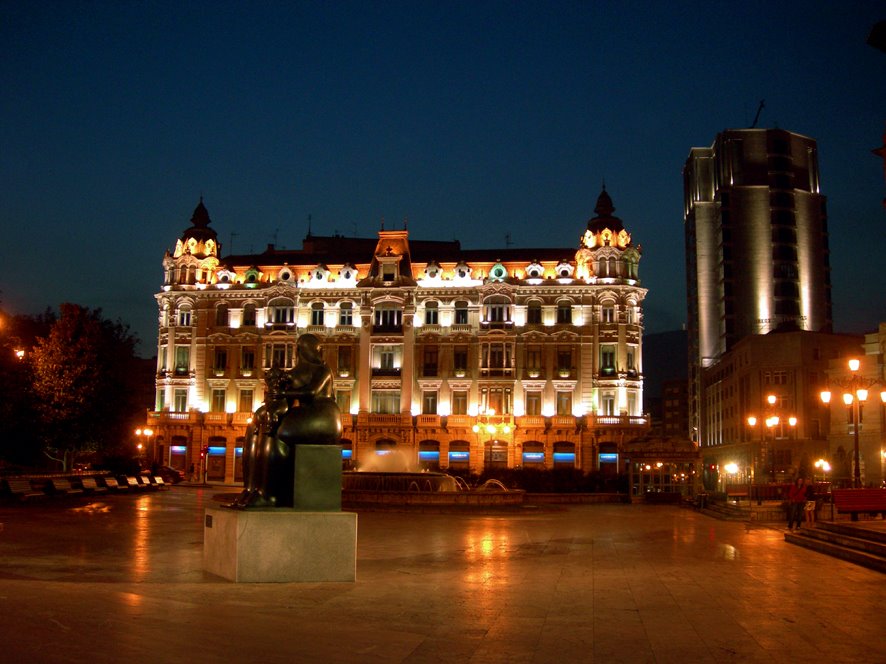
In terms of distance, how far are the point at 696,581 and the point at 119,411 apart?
33940 mm

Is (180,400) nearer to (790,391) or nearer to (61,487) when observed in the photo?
(61,487)

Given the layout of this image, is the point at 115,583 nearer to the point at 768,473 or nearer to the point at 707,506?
the point at 707,506

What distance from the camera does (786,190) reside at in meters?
88.9

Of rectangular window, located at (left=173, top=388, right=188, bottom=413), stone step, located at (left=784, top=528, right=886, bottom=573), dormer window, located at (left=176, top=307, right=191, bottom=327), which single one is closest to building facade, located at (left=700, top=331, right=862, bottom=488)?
rectangular window, located at (left=173, top=388, right=188, bottom=413)

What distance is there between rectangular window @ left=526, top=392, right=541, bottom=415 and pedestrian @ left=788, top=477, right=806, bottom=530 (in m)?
37.4

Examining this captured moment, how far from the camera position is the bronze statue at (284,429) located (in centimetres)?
1286

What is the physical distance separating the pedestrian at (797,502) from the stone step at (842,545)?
98.4 inches

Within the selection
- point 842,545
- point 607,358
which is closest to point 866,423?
point 607,358

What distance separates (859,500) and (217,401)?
5063 centimetres

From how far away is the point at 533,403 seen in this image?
62500 mm

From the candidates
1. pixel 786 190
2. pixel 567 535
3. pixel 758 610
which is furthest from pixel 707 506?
pixel 786 190

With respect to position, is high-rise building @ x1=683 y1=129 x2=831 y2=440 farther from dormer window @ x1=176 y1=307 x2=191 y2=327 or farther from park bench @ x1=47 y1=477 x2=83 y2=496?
park bench @ x1=47 y1=477 x2=83 y2=496

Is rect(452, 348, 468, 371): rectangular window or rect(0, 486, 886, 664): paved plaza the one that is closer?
rect(0, 486, 886, 664): paved plaza

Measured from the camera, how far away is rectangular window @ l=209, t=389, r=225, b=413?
216 feet
